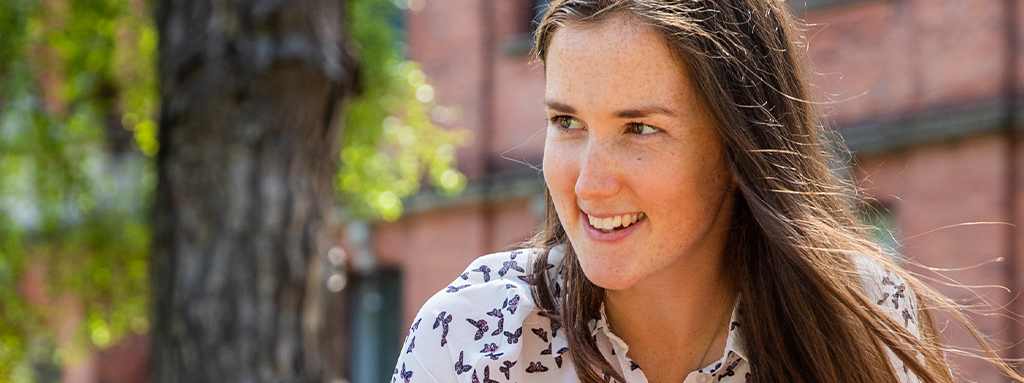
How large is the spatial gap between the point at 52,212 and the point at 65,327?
2.15m

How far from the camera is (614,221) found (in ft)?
6.54

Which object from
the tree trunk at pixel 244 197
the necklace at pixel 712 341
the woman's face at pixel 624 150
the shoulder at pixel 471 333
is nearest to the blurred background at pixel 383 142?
the tree trunk at pixel 244 197

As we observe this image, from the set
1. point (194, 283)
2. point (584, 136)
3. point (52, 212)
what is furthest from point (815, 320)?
point (52, 212)

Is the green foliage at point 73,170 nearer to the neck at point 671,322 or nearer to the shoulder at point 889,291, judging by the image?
the neck at point 671,322

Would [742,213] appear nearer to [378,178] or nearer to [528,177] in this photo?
[378,178]

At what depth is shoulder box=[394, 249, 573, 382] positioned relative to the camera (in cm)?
214

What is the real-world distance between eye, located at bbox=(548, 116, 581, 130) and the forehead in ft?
0.17

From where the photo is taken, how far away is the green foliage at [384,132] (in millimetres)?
7832

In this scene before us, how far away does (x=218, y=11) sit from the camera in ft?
15.7

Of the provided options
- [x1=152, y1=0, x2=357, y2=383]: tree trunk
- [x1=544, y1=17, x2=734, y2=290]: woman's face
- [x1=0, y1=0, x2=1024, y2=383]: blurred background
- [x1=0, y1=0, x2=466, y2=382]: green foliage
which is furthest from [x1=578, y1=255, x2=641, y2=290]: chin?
[x1=0, y1=0, x2=466, y2=382]: green foliage

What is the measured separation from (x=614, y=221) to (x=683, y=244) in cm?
15

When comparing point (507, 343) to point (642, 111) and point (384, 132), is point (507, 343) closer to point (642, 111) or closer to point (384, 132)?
point (642, 111)

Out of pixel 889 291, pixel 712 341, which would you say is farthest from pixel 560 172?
pixel 889 291

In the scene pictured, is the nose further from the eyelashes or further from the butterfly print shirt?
the butterfly print shirt
